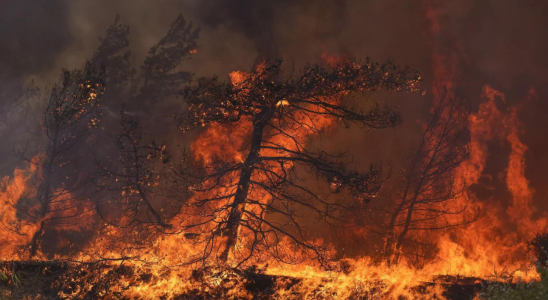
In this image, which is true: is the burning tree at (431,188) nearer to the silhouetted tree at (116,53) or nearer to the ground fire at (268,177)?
the ground fire at (268,177)

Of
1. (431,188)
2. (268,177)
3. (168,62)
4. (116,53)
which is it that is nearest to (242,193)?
(268,177)

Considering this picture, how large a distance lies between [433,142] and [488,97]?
339 inches

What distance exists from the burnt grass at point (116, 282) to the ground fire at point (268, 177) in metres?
0.06

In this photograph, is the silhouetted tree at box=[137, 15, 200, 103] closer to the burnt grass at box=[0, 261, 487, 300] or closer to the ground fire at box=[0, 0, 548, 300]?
the ground fire at box=[0, 0, 548, 300]

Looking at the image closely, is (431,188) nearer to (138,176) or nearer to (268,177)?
(268,177)

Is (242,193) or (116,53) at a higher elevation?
(116,53)

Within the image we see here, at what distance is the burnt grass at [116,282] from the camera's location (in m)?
9.53

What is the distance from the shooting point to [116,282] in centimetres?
998

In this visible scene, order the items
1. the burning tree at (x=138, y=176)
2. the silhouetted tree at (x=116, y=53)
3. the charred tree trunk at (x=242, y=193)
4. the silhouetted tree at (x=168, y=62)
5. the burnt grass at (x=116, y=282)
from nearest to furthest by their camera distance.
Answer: the burnt grass at (x=116, y=282) < the burning tree at (x=138, y=176) < the charred tree trunk at (x=242, y=193) < the silhouetted tree at (x=168, y=62) < the silhouetted tree at (x=116, y=53)

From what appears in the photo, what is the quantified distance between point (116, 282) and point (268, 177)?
5371 mm

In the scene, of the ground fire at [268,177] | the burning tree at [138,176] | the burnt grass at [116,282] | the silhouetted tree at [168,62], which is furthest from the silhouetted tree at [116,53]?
the burnt grass at [116,282]

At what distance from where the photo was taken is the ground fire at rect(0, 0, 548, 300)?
10.7 meters

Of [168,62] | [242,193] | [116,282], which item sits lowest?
[116,282]

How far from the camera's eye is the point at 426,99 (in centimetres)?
2552
